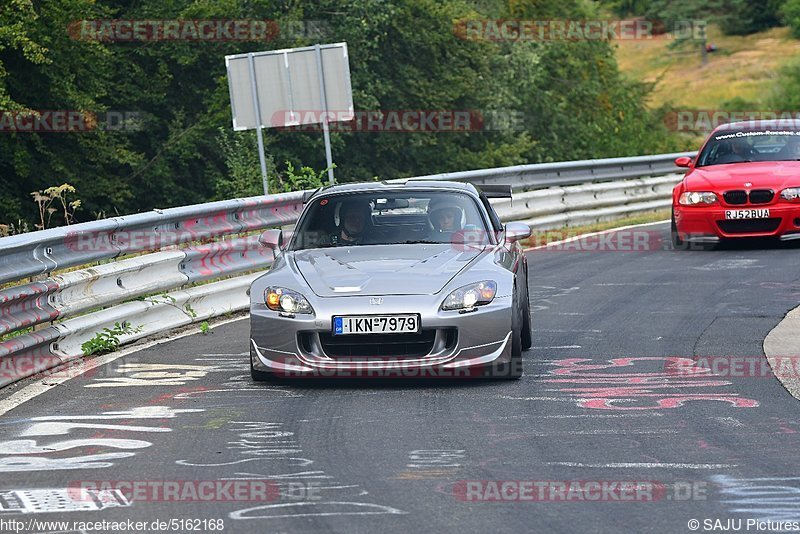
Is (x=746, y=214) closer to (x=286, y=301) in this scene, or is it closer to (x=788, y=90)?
(x=286, y=301)

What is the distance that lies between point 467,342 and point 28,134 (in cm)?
2285

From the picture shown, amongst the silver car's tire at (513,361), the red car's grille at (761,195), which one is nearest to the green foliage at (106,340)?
the silver car's tire at (513,361)

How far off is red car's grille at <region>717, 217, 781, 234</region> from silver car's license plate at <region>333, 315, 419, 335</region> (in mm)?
9402

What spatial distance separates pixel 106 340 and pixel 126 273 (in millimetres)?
714

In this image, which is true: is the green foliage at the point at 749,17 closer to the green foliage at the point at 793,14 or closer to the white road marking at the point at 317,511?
the green foliage at the point at 793,14

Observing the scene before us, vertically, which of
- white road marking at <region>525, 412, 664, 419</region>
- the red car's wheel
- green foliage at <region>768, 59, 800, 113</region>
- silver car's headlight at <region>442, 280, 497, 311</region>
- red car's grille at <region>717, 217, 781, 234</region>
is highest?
silver car's headlight at <region>442, 280, 497, 311</region>

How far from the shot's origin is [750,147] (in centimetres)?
1880

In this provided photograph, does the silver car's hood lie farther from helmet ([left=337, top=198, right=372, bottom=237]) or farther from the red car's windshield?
the red car's windshield

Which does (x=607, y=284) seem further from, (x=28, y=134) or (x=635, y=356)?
(x=28, y=134)

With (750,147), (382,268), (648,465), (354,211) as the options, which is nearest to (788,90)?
(750,147)

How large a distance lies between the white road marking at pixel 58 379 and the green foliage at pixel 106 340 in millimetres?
82

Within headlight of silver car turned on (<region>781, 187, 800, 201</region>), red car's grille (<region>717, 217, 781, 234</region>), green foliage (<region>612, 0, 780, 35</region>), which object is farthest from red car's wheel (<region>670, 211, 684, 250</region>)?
green foliage (<region>612, 0, 780, 35</region>)

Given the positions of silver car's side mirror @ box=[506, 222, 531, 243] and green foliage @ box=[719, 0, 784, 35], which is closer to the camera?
Result: silver car's side mirror @ box=[506, 222, 531, 243]

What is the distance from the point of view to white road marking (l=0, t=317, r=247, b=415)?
9055mm
